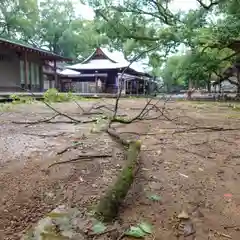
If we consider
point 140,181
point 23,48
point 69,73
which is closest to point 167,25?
point 23,48

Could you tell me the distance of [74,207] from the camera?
252 centimetres

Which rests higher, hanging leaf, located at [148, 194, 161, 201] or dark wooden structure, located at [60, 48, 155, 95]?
dark wooden structure, located at [60, 48, 155, 95]

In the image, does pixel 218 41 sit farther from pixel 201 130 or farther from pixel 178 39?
pixel 201 130

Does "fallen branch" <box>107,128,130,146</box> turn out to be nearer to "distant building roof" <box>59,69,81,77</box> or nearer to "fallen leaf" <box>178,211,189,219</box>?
"fallen leaf" <box>178,211,189,219</box>

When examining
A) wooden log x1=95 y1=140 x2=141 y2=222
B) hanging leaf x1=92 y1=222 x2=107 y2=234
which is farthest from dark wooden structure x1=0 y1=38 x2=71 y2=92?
hanging leaf x1=92 y1=222 x2=107 y2=234

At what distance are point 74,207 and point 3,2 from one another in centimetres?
3274

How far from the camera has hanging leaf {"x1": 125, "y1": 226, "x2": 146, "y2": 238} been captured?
213cm

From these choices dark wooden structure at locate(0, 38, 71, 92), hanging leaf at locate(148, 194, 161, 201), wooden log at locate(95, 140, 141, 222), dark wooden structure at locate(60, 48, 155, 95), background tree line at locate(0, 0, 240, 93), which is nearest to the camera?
wooden log at locate(95, 140, 141, 222)

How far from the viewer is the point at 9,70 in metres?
19.1

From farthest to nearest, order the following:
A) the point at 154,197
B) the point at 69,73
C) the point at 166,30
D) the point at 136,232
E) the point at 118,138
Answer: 1. the point at 69,73
2. the point at 166,30
3. the point at 118,138
4. the point at 154,197
5. the point at 136,232

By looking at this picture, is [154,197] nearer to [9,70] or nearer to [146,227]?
[146,227]

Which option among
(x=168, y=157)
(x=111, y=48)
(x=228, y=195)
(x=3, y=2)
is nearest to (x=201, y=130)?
(x=168, y=157)

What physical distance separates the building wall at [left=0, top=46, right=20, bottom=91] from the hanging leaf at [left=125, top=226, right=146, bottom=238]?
17.9 m

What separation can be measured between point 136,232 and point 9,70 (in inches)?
736
